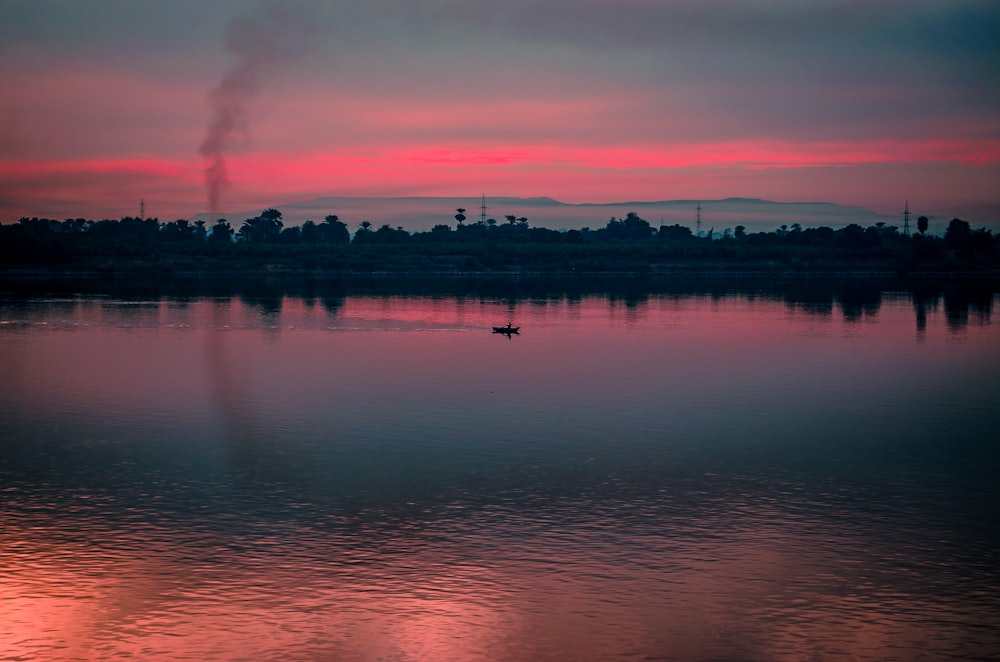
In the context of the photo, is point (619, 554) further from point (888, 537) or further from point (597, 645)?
point (888, 537)

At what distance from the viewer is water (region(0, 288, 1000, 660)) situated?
25.8m

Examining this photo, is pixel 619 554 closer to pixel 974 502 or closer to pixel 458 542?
pixel 458 542

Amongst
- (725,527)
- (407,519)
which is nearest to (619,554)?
(725,527)

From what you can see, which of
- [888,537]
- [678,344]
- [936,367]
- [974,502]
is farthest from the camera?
[678,344]

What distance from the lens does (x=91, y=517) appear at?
114 ft

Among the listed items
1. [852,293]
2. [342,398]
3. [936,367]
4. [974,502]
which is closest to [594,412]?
[342,398]

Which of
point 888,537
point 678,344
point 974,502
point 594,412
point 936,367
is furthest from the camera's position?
point 678,344

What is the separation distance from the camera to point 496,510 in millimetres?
35594

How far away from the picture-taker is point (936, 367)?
78688 mm

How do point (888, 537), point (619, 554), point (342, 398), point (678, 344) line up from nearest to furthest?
1. point (619, 554)
2. point (888, 537)
3. point (342, 398)
4. point (678, 344)

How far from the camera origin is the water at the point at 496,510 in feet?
84.5

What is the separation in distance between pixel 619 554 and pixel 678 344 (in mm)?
65974

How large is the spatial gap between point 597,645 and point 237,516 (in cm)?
1518

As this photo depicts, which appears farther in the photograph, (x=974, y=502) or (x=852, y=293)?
(x=852, y=293)
